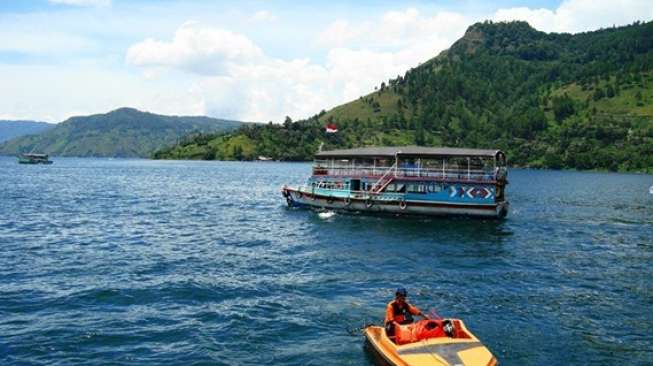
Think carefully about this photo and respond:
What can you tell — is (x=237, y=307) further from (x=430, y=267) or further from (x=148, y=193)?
(x=148, y=193)

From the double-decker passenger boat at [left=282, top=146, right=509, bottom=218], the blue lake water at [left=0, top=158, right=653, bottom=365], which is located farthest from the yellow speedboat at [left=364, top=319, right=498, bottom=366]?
the double-decker passenger boat at [left=282, top=146, right=509, bottom=218]

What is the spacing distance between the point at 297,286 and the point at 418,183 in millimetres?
38512

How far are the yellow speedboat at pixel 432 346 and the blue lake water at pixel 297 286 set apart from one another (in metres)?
2.36

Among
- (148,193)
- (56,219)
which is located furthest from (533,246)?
(148,193)

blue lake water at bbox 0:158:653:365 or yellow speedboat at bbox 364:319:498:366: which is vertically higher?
yellow speedboat at bbox 364:319:498:366

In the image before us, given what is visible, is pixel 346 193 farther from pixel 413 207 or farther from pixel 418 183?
pixel 418 183

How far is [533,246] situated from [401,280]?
881 inches

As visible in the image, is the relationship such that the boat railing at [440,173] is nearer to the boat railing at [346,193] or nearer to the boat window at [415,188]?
the boat window at [415,188]

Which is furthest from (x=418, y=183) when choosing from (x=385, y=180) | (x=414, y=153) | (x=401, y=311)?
(x=401, y=311)

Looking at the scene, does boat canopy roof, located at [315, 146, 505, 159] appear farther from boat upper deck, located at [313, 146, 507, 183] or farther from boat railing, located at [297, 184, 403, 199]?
boat railing, located at [297, 184, 403, 199]

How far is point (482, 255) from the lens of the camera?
49031mm

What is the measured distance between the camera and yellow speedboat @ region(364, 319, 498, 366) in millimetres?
20500

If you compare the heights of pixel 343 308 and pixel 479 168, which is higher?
pixel 479 168

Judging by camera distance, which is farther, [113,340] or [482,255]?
[482,255]
